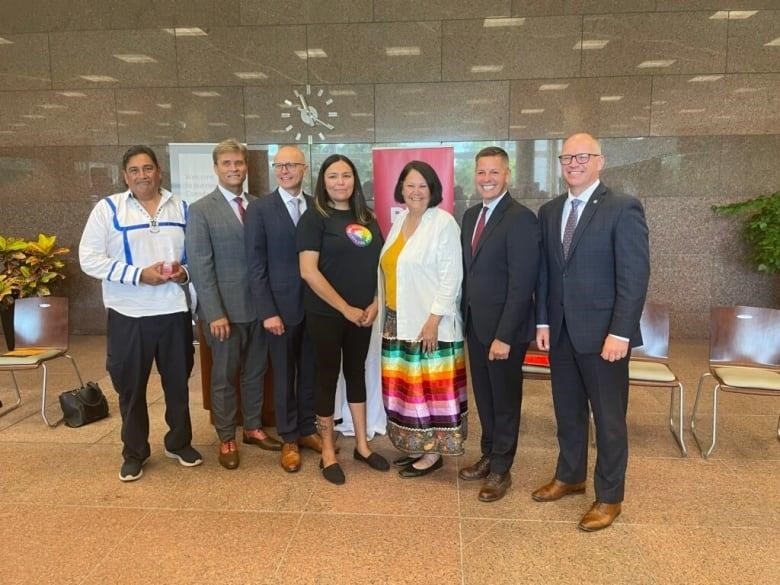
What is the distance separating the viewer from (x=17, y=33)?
20.1 feet

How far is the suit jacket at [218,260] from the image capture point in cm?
294

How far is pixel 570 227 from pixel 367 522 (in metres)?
1.63

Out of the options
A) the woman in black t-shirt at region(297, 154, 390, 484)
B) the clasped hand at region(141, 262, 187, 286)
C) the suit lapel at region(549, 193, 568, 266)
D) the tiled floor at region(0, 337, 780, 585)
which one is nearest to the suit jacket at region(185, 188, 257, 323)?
the clasped hand at region(141, 262, 187, 286)

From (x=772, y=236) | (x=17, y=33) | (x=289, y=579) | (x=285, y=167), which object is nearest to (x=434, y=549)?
(x=289, y=579)

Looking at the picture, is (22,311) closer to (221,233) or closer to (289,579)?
(221,233)

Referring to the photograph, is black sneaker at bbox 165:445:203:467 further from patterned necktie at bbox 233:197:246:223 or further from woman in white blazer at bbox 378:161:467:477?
patterned necktie at bbox 233:197:246:223

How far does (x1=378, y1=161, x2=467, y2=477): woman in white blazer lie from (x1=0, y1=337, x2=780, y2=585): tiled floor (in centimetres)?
28

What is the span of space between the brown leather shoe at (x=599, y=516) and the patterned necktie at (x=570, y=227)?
1.15 m

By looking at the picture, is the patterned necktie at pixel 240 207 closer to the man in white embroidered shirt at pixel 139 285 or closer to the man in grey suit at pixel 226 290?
the man in grey suit at pixel 226 290

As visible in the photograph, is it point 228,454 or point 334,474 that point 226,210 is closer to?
point 228,454

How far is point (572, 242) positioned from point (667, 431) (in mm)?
1972

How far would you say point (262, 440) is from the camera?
3354mm

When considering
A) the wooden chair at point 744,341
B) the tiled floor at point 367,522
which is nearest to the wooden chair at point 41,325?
the tiled floor at point 367,522

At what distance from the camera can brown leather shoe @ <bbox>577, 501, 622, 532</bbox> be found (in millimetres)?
2447
